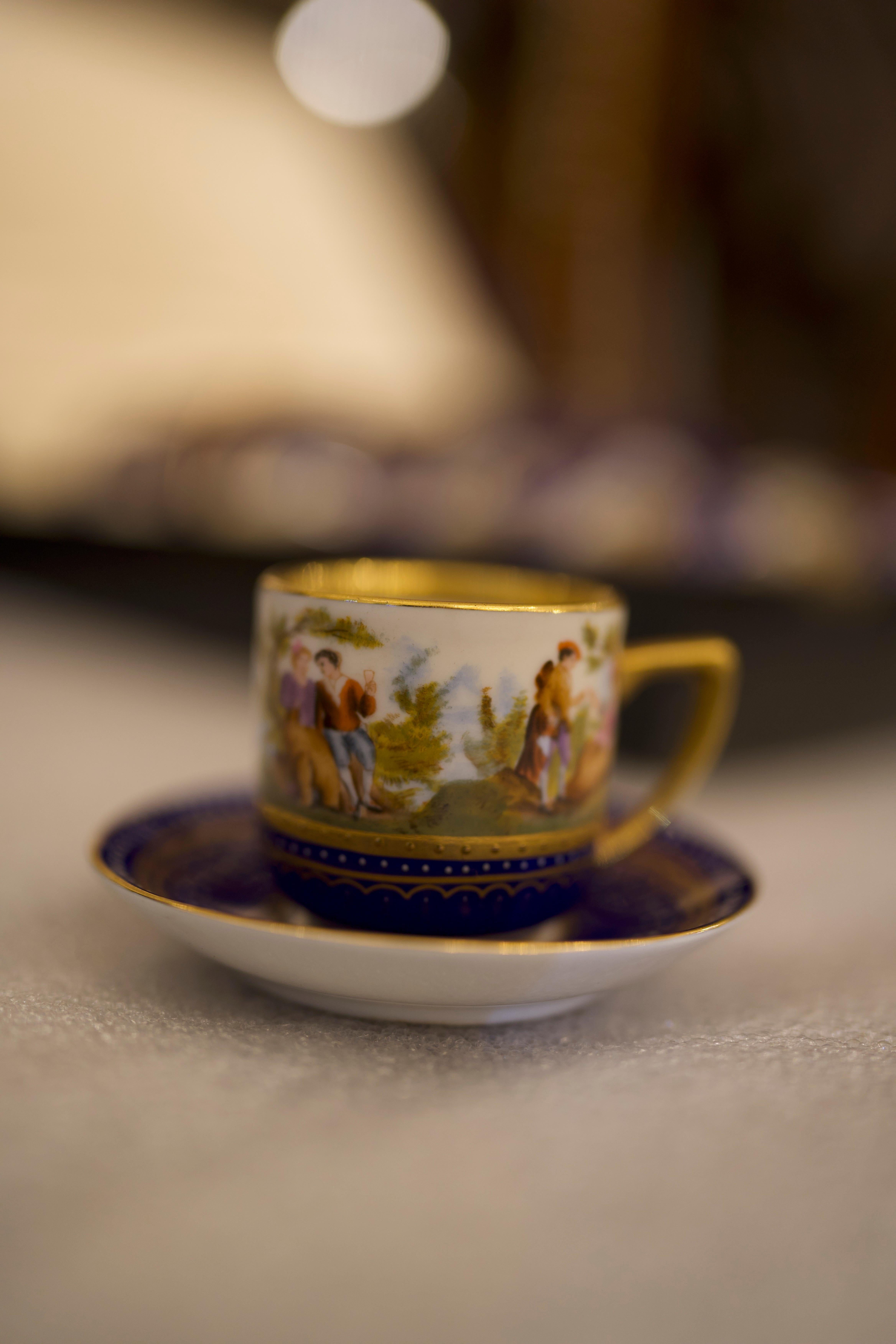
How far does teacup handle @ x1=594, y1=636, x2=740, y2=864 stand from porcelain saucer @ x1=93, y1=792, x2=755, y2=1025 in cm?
2

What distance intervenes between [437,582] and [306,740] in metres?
0.17

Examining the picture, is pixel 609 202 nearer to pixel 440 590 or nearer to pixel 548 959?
pixel 440 590

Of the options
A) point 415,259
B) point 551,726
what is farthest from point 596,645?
point 415,259

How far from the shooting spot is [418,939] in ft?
0.99

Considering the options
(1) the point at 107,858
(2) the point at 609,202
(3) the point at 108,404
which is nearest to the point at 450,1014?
(1) the point at 107,858

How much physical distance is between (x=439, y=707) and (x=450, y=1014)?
0.11 m

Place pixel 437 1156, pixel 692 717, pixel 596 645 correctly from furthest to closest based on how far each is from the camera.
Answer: pixel 692 717 < pixel 596 645 < pixel 437 1156

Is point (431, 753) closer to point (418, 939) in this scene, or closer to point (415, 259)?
point (418, 939)

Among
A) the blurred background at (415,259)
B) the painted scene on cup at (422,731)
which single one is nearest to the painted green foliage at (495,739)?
the painted scene on cup at (422,731)

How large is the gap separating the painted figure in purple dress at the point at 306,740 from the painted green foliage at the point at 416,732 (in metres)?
0.03

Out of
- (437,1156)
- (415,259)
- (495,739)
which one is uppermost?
(415,259)

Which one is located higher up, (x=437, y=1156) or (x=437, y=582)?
(x=437, y=582)

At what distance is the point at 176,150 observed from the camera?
1.69m

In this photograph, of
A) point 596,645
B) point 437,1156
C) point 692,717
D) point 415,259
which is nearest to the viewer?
point 437,1156
